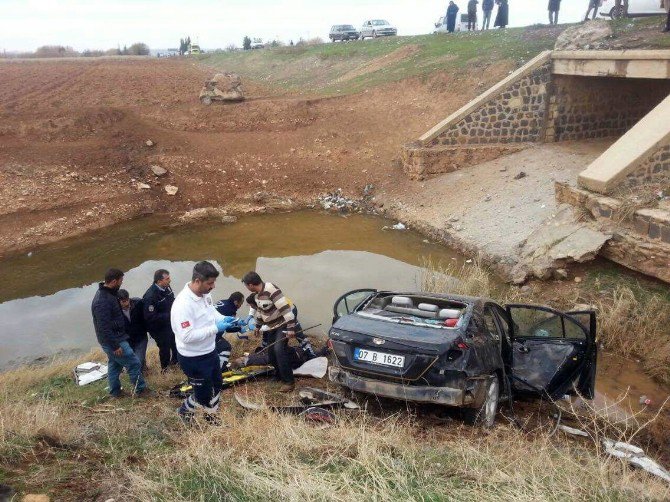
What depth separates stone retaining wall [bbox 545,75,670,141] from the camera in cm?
1538

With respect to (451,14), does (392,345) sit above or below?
below

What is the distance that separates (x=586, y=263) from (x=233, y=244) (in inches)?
325

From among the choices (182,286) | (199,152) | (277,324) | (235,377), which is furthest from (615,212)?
(199,152)

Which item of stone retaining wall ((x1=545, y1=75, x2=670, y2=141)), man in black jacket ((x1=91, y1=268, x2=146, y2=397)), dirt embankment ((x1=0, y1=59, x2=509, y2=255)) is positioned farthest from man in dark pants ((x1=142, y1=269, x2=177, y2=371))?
stone retaining wall ((x1=545, y1=75, x2=670, y2=141))

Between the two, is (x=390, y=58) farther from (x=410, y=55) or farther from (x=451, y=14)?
(x=451, y=14)

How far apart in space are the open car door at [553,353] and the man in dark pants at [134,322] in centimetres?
450

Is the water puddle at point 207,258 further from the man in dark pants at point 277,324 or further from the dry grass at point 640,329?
the dry grass at point 640,329

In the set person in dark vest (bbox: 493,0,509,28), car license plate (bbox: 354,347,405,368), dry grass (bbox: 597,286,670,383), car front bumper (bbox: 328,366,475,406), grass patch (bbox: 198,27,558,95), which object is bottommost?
dry grass (bbox: 597,286,670,383)

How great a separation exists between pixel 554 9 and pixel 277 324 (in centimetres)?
2223

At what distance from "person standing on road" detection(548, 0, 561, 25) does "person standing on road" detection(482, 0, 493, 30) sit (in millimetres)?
4254

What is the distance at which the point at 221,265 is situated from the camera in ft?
40.7

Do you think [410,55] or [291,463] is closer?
[291,463]

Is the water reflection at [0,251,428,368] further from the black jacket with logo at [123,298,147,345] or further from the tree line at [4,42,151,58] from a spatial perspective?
the tree line at [4,42,151,58]

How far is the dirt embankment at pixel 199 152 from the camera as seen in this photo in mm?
15422
